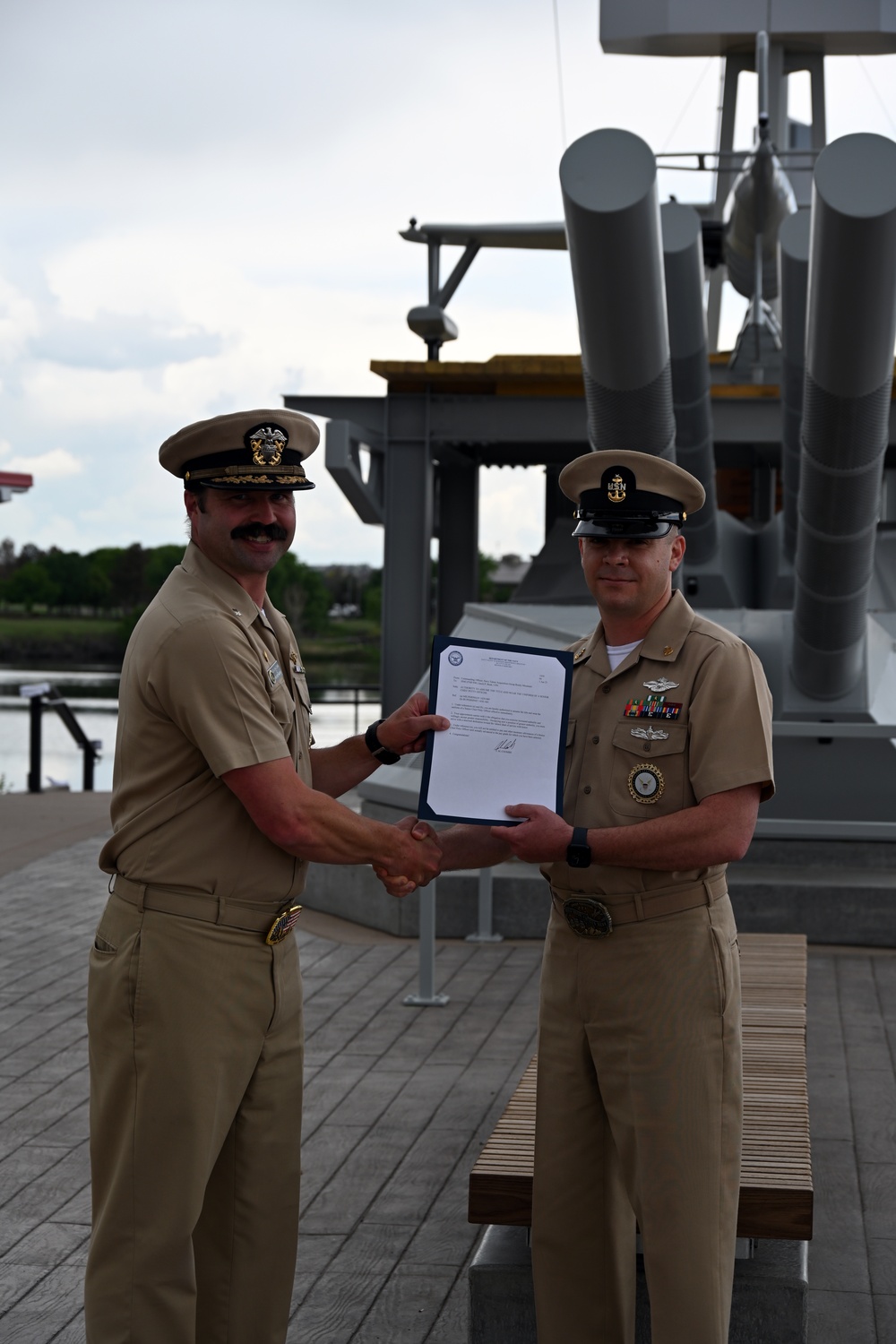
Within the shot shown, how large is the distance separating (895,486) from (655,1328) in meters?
11.0

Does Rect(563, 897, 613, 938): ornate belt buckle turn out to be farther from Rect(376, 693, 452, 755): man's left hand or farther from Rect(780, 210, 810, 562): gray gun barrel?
Rect(780, 210, 810, 562): gray gun barrel

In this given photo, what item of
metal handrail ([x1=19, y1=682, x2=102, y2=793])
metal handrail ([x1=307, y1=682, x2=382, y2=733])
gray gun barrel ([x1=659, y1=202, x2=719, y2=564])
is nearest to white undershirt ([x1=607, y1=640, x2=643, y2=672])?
gray gun barrel ([x1=659, y1=202, x2=719, y2=564])

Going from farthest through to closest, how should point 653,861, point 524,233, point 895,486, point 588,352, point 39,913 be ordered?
point 524,233, point 895,486, point 39,913, point 588,352, point 653,861

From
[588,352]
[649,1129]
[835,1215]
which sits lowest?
[835,1215]

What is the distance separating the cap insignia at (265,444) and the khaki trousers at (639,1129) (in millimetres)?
1018

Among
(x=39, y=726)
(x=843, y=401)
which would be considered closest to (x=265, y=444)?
(x=843, y=401)

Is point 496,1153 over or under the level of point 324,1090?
over

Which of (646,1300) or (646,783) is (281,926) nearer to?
(646,783)

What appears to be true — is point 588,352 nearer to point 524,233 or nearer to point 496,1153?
point 496,1153

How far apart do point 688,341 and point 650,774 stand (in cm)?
585

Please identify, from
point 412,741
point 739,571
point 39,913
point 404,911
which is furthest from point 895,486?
point 412,741

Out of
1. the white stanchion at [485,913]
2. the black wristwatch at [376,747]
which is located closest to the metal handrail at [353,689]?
the white stanchion at [485,913]

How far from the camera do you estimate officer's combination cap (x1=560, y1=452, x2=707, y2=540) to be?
280cm

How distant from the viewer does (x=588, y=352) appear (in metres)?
6.36
